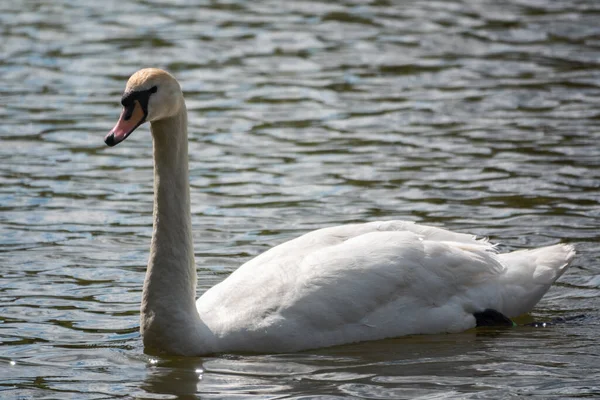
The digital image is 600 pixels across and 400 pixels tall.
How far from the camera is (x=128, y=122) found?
7.74m

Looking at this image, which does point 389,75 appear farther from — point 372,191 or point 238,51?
point 372,191

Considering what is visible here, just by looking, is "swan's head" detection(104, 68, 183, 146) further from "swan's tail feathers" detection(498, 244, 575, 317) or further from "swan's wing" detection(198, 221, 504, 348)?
"swan's tail feathers" detection(498, 244, 575, 317)

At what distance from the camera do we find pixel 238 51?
709 inches

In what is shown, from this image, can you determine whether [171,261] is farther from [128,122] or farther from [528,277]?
[528,277]

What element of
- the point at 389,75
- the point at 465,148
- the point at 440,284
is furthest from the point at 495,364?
the point at 389,75

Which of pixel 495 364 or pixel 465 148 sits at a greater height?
pixel 465 148

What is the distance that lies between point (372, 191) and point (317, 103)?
3570 mm

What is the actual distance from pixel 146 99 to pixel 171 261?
1.13m

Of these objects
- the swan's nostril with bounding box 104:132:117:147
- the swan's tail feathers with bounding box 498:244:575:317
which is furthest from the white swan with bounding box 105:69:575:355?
the swan's tail feathers with bounding box 498:244:575:317

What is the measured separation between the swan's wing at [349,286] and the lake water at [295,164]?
7.4 inches

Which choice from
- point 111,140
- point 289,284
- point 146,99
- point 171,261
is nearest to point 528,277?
point 289,284

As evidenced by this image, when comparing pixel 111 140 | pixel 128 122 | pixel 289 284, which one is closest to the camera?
pixel 111 140

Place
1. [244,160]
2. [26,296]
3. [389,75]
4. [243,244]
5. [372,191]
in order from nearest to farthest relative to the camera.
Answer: [26,296], [243,244], [372,191], [244,160], [389,75]

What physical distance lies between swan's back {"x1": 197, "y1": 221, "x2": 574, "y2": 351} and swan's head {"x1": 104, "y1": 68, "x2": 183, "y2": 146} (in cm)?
135
